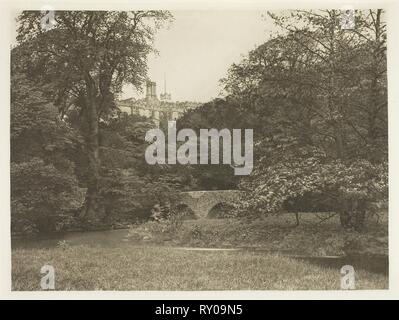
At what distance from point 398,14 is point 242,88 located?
91.8 inches

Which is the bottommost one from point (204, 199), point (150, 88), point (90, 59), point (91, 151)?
point (204, 199)

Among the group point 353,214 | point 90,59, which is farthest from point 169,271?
point 90,59

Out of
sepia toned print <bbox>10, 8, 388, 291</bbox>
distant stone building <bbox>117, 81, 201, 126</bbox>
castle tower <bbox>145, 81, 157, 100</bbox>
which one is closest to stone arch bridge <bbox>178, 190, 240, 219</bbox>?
sepia toned print <bbox>10, 8, 388, 291</bbox>

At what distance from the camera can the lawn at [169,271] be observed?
8.10 meters

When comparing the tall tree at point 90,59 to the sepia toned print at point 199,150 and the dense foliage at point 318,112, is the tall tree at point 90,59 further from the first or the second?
the dense foliage at point 318,112

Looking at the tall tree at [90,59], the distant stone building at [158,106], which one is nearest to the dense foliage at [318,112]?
the distant stone building at [158,106]

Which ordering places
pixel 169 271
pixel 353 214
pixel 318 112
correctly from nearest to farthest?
1. pixel 169 271
2. pixel 353 214
3. pixel 318 112

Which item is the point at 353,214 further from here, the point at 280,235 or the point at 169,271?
the point at 169,271

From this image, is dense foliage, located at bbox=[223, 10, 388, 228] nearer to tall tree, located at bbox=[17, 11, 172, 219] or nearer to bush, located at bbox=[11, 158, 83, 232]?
tall tree, located at bbox=[17, 11, 172, 219]

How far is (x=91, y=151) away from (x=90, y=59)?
4.23ft

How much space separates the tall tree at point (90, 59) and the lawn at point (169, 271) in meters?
0.78

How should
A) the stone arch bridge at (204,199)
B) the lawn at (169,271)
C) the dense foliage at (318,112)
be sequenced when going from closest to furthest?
the lawn at (169,271), the dense foliage at (318,112), the stone arch bridge at (204,199)

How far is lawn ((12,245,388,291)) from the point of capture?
8.10 m

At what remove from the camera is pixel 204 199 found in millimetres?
8328
